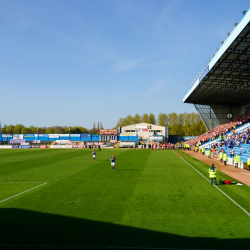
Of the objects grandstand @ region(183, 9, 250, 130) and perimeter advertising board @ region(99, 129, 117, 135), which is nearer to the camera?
grandstand @ region(183, 9, 250, 130)

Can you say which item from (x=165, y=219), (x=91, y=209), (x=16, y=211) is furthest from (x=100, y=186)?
(x=165, y=219)

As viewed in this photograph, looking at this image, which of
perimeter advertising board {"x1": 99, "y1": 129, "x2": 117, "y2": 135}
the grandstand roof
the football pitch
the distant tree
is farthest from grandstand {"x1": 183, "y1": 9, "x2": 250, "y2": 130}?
the distant tree

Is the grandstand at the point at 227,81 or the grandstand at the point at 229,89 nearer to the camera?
the grandstand at the point at 227,81

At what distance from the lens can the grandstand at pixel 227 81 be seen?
24.7 metres

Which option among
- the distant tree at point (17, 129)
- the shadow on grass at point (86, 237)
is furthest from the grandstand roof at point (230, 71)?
the distant tree at point (17, 129)

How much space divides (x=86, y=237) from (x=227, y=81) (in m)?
40.7

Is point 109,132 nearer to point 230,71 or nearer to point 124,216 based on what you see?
point 230,71

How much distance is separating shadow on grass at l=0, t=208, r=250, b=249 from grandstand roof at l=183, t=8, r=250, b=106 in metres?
19.7

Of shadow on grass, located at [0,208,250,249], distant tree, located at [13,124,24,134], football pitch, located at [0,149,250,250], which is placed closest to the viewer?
shadow on grass, located at [0,208,250,249]

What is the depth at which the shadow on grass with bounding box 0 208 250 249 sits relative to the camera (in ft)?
23.6

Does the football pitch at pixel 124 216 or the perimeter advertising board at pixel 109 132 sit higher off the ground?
the perimeter advertising board at pixel 109 132

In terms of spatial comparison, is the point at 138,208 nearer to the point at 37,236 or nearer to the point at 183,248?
the point at 183,248

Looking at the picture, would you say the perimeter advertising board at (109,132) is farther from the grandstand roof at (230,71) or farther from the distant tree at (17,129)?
the distant tree at (17,129)

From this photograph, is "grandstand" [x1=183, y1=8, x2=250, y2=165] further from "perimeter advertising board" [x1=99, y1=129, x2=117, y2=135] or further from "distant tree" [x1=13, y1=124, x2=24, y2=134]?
"distant tree" [x1=13, y1=124, x2=24, y2=134]
